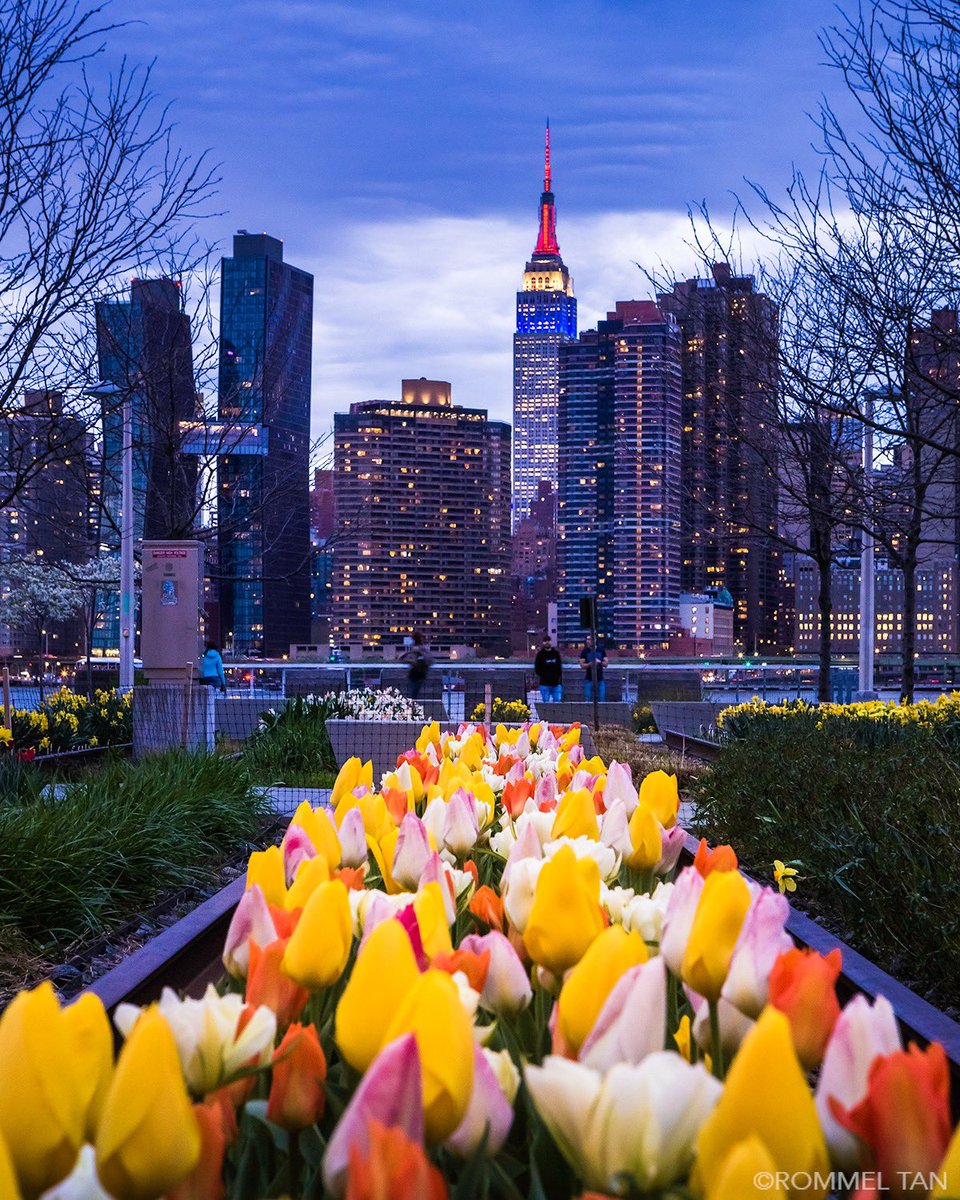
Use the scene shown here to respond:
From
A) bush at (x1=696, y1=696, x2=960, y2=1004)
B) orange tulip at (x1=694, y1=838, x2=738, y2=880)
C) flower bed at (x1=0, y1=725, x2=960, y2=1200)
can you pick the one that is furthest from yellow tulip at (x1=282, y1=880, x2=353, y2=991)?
bush at (x1=696, y1=696, x2=960, y2=1004)

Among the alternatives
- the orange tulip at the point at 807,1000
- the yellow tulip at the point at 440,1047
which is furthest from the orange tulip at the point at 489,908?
the yellow tulip at the point at 440,1047

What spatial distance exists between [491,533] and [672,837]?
175949 mm

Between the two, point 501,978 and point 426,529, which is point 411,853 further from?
point 426,529

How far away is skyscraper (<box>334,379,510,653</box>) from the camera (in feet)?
534

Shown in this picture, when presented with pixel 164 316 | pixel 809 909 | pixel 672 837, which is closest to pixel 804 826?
pixel 809 909

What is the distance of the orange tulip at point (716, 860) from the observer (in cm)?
180

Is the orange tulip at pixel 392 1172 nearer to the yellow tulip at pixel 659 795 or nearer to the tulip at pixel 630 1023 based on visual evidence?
the tulip at pixel 630 1023

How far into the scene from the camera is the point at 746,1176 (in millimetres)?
793

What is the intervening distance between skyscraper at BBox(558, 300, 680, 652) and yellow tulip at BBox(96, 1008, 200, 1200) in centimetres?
11098

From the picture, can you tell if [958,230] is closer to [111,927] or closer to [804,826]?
[804,826]

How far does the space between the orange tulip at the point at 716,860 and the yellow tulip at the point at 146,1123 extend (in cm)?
104

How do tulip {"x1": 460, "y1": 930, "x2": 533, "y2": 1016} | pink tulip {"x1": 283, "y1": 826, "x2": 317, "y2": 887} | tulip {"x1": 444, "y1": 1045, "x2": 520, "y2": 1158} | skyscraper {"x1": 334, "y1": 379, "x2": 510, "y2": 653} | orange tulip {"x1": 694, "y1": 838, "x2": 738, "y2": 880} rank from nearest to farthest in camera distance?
1. tulip {"x1": 444, "y1": 1045, "x2": 520, "y2": 1158}
2. tulip {"x1": 460, "y1": 930, "x2": 533, "y2": 1016}
3. orange tulip {"x1": 694, "y1": 838, "x2": 738, "y2": 880}
4. pink tulip {"x1": 283, "y1": 826, "x2": 317, "y2": 887}
5. skyscraper {"x1": 334, "y1": 379, "x2": 510, "y2": 653}

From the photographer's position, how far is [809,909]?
19.6ft

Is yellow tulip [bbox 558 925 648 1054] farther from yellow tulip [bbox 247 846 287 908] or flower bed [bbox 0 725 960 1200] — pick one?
yellow tulip [bbox 247 846 287 908]
